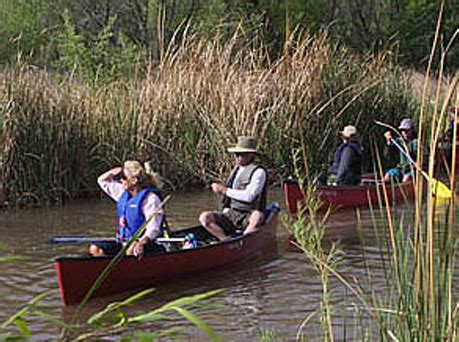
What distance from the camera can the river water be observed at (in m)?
8.23

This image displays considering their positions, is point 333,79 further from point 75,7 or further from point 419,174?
point 75,7

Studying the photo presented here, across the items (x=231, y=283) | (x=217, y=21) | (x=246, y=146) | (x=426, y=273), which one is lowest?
(x=231, y=283)

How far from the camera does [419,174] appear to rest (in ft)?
11.3

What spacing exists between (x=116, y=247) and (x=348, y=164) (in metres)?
6.07

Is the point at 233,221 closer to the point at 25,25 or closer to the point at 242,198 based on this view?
the point at 242,198

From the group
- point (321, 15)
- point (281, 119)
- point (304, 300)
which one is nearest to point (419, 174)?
point (304, 300)

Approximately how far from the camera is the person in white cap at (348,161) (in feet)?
48.2

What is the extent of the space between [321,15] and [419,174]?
1289 inches

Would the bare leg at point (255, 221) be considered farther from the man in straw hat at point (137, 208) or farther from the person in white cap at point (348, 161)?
the person in white cap at point (348, 161)

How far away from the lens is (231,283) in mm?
10219

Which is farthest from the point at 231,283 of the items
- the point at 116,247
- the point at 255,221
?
the point at 116,247

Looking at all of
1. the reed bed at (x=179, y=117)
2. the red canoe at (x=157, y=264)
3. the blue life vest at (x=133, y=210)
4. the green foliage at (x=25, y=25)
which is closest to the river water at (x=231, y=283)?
the red canoe at (x=157, y=264)

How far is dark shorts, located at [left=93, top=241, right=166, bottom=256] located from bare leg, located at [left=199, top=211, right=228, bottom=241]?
1.11m

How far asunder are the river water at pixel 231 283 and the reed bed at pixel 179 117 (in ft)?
2.86
